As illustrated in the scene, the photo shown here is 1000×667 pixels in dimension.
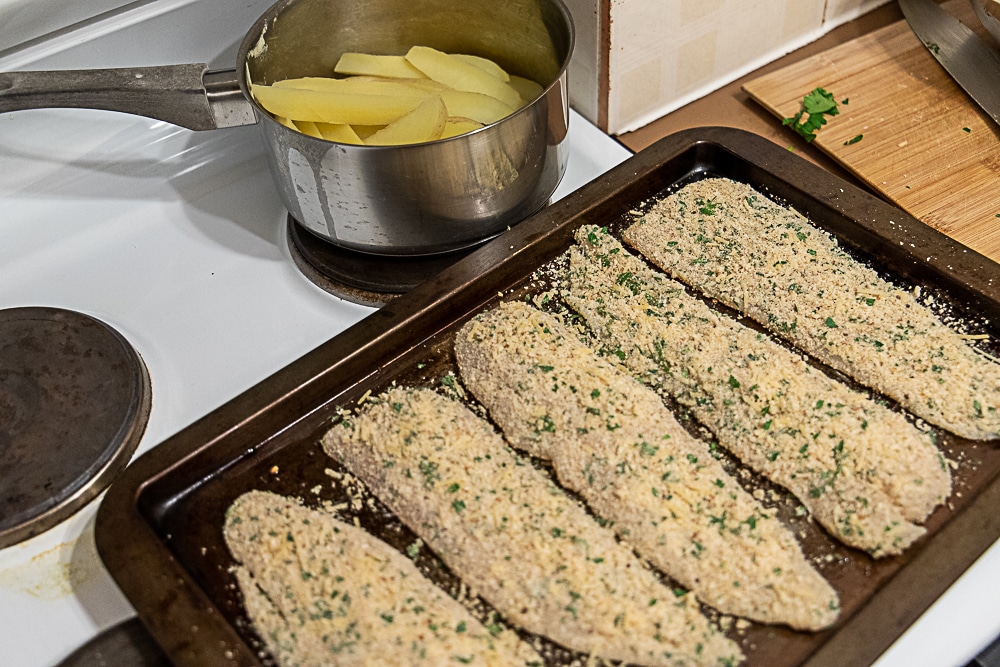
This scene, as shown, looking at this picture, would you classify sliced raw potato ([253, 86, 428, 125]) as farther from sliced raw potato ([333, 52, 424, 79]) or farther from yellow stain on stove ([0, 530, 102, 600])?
yellow stain on stove ([0, 530, 102, 600])

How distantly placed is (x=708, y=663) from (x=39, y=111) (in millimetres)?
1059

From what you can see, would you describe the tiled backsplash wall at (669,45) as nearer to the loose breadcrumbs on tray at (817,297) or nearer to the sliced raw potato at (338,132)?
the loose breadcrumbs on tray at (817,297)

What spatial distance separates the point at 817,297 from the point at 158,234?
0.84 metres

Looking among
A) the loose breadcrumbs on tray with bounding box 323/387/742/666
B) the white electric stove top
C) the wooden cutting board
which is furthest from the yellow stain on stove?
the wooden cutting board

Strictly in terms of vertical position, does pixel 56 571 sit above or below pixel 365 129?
below

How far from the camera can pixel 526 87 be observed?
118 cm

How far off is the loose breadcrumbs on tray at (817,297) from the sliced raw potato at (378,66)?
0.35m

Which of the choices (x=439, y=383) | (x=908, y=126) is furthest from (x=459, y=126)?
(x=908, y=126)

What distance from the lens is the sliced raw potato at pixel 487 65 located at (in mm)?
1165

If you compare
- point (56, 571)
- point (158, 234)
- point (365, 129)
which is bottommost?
point (56, 571)

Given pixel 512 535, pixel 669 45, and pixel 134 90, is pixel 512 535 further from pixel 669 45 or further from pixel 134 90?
pixel 669 45

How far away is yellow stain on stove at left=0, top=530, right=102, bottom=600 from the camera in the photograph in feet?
2.84

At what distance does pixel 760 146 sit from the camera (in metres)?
1.13

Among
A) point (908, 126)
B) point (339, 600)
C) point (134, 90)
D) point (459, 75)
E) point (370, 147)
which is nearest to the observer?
point (339, 600)
